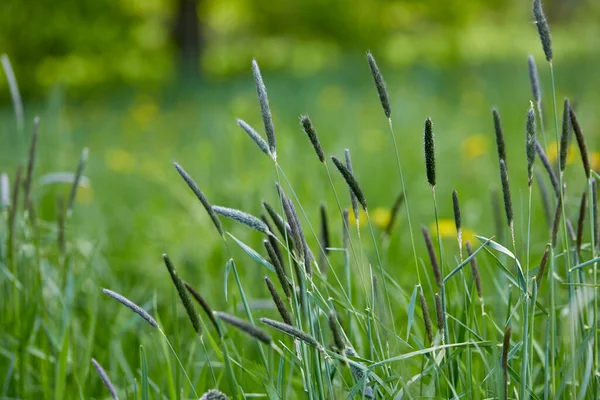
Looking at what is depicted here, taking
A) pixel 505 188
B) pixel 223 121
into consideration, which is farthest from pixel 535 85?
pixel 223 121

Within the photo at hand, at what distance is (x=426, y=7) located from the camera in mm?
14711

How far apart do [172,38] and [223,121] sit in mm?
8817

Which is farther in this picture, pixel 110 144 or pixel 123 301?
pixel 110 144

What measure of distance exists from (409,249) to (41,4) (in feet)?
36.1

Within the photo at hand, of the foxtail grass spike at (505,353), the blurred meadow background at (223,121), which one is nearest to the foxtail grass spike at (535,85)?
the blurred meadow background at (223,121)

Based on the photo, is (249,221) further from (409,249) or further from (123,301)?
(409,249)

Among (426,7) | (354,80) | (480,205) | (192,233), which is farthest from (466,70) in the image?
(192,233)

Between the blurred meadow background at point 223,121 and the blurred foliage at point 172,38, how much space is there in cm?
4

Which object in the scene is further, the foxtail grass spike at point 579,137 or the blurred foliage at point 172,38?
the blurred foliage at point 172,38

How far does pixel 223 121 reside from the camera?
→ 7.11m

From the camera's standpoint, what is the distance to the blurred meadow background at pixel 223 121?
254cm

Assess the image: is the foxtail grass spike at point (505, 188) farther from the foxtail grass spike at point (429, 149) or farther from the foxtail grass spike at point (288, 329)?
the foxtail grass spike at point (288, 329)

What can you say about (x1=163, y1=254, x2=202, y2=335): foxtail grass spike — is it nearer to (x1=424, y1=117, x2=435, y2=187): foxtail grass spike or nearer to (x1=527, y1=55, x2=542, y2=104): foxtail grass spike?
(x1=424, y1=117, x2=435, y2=187): foxtail grass spike

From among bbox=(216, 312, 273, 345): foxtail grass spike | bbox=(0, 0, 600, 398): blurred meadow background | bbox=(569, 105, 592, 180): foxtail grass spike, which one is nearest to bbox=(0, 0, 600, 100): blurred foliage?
bbox=(0, 0, 600, 398): blurred meadow background
